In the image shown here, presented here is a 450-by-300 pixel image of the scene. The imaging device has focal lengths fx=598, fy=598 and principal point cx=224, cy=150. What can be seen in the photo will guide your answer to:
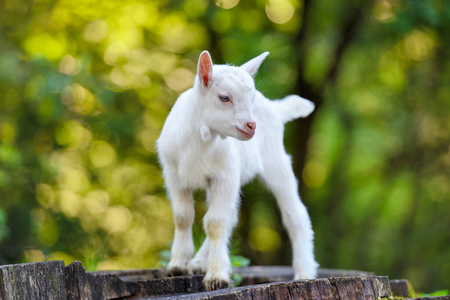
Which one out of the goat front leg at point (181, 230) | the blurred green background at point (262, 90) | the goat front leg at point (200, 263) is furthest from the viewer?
the blurred green background at point (262, 90)

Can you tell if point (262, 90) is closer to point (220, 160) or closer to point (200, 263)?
point (200, 263)

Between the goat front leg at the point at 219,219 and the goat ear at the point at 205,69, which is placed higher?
the goat ear at the point at 205,69

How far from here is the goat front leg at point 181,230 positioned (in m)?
4.33

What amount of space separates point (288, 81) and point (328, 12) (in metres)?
1.42

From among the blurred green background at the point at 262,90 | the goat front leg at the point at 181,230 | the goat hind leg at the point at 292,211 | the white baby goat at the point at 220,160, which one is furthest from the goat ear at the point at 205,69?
the blurred green background at the point at 262,90

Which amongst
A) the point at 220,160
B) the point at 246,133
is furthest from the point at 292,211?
the point at 246,133

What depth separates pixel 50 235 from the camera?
32.8 ft

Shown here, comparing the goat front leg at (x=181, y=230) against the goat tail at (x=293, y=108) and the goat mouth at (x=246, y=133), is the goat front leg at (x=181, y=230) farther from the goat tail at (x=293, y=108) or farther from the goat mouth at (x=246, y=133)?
the goat tail at (x=293, y=108)

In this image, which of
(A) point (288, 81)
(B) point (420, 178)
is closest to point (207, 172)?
(A) point (288, 81)

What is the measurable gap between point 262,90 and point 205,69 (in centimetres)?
430

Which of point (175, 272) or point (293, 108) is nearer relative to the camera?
point (175, 272)

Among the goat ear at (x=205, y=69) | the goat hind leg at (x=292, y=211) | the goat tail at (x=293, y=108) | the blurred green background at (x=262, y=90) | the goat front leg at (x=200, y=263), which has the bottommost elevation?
the goat front leg at (x=200, y=263)

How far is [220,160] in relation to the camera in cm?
404

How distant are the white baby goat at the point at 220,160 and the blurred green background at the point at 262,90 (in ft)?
11.3
